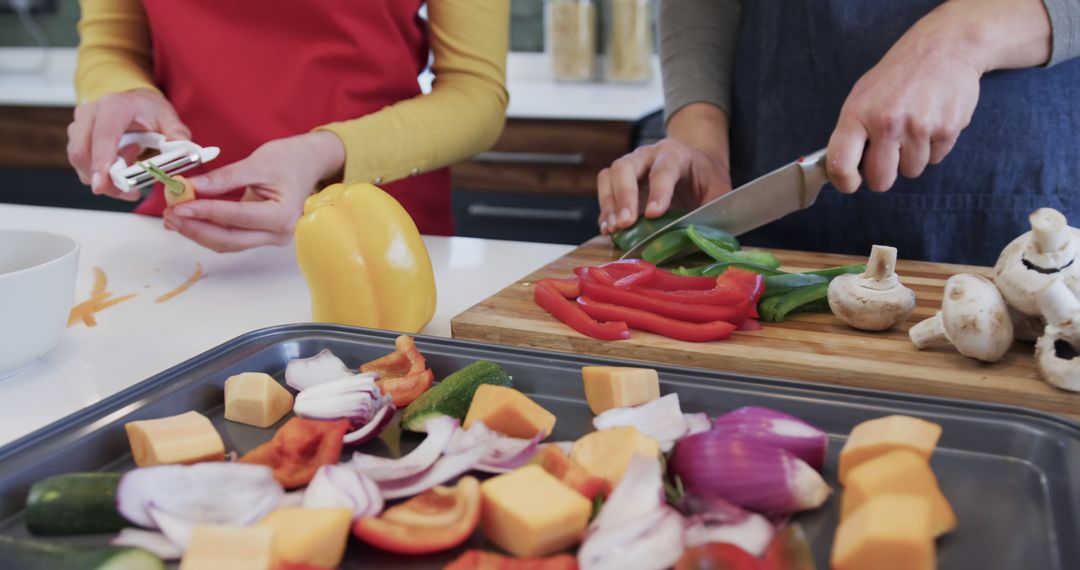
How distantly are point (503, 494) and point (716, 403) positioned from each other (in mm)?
301

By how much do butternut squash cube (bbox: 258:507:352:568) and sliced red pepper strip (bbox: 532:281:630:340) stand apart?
19.9 inches

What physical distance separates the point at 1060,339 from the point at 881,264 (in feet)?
0.73

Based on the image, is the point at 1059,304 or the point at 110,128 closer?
the point at 1059,304

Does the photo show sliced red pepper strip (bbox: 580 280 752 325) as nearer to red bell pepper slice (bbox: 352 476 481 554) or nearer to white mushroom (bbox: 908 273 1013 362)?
white mushroom (bbox: 908 273 1013 362)

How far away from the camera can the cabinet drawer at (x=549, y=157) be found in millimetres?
2916

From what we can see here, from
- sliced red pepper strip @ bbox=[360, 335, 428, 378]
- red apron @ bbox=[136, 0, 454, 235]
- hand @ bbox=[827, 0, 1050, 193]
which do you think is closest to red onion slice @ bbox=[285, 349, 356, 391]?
sliced red pepper strip @ bbox=[360, 335, 428, 378]

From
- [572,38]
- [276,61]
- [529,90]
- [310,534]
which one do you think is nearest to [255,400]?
[310,534]

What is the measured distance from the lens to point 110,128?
151 centimetres

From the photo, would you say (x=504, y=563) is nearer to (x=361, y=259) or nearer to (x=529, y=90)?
(x=361, y=259)

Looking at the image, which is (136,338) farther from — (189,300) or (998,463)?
(998,463)

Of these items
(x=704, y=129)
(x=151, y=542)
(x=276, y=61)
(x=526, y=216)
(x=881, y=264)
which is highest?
(x=276, y=61)

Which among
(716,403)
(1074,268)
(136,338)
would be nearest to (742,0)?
(1074,268)

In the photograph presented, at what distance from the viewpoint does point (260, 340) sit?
3.57ft

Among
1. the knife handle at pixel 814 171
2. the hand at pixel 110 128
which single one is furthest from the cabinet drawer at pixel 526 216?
the knife handle at pixel 814 171
